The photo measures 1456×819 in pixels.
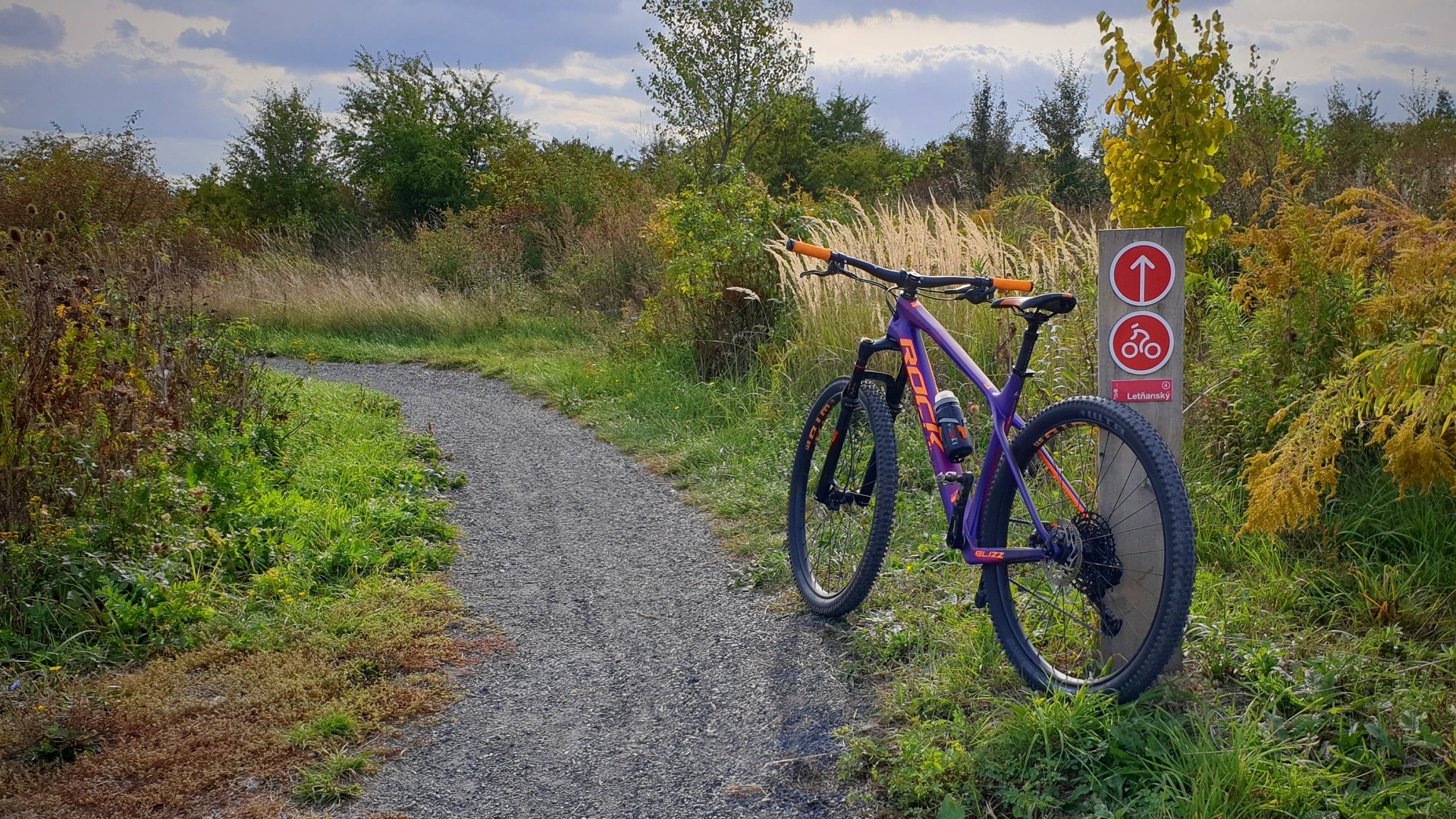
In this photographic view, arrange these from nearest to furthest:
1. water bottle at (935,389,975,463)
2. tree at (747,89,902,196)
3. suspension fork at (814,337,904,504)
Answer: water bottle at (935,389,975,463) < suspension fork at (814,337,904,504) < tree at (747,89,902,196)

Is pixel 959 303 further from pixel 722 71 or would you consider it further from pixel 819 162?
pixel 819 162

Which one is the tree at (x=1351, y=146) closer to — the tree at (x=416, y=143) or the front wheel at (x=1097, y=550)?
the front wheel at (x=1097, y=550)

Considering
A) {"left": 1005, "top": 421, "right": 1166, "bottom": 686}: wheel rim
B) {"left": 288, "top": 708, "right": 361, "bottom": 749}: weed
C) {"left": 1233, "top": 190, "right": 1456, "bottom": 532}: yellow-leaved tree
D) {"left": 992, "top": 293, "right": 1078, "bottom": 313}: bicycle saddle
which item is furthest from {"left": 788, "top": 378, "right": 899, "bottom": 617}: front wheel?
{"left": 288, "top": 708, "right": 361, "bottom": 749}: weed

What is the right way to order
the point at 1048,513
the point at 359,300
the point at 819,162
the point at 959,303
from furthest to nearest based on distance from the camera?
1. the point at 819,162
2. the point at 359,300
3. the point at 959,303
4. the point at 1048,513

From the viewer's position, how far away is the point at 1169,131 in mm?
4223

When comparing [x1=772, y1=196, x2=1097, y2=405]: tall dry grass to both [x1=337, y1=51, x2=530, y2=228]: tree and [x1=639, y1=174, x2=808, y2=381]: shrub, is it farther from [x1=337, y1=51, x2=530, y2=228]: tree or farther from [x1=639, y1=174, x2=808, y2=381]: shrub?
[x1=337, y1=51, x2=530, y2=228]: tree

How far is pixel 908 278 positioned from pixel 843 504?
1.03 m

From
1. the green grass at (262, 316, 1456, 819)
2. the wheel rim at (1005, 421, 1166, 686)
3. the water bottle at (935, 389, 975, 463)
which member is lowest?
the green grass at (262, 316, 1456, 819)

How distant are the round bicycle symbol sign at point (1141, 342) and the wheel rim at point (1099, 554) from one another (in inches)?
9.2

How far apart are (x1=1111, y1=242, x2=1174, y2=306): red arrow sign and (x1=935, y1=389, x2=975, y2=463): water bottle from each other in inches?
26.8

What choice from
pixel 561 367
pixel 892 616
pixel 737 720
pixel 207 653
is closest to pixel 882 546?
pixel 892 616

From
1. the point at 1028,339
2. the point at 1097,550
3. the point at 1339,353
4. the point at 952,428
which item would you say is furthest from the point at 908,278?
the point at 1339,353

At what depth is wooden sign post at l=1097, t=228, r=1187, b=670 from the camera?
2742 mm

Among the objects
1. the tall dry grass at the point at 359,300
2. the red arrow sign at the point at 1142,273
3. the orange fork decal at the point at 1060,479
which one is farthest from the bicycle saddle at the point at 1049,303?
the tall dry grass at the point at 359,300
